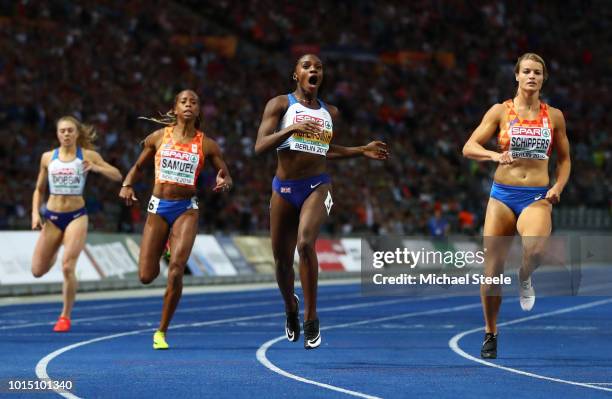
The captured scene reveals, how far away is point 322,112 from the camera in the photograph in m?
11.3

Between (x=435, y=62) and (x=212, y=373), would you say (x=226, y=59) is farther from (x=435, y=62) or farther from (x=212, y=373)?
(x=212, y=373)

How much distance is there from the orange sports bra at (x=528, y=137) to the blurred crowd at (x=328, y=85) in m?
14.2

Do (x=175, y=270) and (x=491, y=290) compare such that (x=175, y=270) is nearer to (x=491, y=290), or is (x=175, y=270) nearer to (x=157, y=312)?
(x=491, y=290)

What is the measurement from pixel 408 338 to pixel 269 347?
7.12ft

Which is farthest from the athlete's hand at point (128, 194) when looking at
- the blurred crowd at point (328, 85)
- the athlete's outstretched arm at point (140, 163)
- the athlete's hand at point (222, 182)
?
the blurred crowd at point (328, 85)

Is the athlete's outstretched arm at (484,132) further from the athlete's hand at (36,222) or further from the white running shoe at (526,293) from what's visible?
the athlete's hand at (36,222)

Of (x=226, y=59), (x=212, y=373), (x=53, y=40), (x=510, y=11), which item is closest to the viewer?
(x=212, y=373)

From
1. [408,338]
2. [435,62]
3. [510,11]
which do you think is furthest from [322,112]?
[510,11]

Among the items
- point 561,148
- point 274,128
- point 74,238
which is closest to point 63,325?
point 74,238

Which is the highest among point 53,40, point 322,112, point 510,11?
point 510,11

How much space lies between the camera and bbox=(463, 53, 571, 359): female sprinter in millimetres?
10977

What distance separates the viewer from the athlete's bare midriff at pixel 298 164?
11.3 meters

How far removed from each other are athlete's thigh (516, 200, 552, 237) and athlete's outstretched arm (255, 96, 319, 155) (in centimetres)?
183

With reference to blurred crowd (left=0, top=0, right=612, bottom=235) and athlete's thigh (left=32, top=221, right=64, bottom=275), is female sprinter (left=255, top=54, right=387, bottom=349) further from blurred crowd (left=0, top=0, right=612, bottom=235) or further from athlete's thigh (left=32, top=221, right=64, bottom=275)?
blurred crowd (left=0, top=0, right=612, bottom=235)
